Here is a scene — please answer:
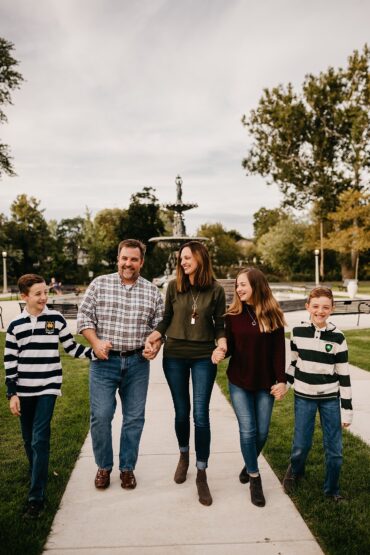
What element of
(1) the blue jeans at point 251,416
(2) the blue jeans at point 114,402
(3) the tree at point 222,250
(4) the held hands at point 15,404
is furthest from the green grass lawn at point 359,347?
(3) the tree at point 222,250

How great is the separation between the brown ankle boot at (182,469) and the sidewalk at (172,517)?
6 centimetres

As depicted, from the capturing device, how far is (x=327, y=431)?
3.37 m

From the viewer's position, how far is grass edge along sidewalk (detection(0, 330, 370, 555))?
9.35ft

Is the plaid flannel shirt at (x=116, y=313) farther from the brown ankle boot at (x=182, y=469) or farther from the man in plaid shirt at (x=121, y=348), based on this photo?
the brown ankle boot at (x=182, y=469)

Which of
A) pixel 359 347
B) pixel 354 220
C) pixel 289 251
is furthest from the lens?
pixel 289 251

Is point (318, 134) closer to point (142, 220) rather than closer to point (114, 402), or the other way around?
point (142, 220)

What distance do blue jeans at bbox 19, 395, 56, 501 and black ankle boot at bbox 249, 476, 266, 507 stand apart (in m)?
Answer: 1.53

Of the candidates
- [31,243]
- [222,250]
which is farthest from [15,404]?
[222,250]

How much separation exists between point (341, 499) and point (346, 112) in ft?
124

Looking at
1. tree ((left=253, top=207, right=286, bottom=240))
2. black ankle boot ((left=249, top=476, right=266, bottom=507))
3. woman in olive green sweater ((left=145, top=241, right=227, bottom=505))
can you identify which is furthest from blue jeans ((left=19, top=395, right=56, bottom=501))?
tree ((left=253, top=207, right=286, bottom=240))

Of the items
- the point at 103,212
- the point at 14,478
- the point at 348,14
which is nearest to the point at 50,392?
the point at 14,478

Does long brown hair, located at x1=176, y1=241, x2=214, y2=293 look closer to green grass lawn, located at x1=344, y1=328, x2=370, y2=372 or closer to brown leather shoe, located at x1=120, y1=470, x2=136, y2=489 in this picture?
brown leather shoe, located at x1=120, y1=470, x2=136, y2=489

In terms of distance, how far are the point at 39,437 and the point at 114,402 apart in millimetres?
648

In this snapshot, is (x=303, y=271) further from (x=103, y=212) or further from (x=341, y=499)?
(x=341, y=499)
